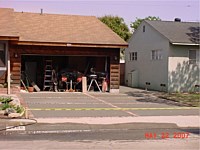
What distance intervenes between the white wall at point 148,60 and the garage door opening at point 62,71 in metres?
4.25

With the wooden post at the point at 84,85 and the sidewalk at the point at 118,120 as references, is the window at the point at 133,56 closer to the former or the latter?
the wooden post at the point at 84,85

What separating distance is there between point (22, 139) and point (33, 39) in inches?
488

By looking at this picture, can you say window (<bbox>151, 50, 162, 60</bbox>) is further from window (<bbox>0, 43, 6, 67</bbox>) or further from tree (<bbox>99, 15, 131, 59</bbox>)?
tree (<bbox>99, 15, 131, 59</bbox>)

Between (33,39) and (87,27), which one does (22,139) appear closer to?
(33,39)

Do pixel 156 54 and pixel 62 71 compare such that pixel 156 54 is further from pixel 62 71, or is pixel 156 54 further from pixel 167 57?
pixel 62 71

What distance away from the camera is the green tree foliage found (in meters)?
47.7

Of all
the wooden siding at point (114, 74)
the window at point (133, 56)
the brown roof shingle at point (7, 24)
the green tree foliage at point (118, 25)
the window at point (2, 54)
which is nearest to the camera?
the brown roof shingle at point (7, 24)

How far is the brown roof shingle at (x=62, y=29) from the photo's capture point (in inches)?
837

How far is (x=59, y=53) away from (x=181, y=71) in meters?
8.72

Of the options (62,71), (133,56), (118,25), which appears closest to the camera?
(62,71)

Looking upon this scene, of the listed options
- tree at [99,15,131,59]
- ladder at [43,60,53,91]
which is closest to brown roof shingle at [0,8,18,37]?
ladder at [43,60,53,91]

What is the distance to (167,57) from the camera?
24.5 m
